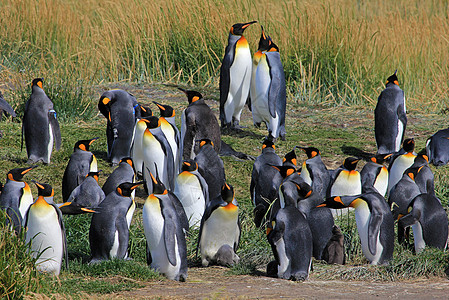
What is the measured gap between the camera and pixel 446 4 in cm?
1855

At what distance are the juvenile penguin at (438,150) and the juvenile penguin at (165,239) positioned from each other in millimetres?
4098

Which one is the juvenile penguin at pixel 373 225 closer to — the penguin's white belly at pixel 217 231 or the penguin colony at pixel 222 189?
the penguin colony at pixel 222 189

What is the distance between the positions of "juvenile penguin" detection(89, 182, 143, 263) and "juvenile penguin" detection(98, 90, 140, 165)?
7.98ft

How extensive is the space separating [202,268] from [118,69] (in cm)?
740

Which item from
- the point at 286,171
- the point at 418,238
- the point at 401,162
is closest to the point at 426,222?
the point at 418,238

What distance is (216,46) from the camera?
1224 cm

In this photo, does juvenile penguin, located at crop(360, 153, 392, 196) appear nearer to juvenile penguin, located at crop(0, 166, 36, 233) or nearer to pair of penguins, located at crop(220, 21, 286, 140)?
pair of penguins, located at crop(220, 21, 286, 140)

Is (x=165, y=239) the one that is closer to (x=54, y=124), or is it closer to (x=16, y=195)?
(x=16, y=195)

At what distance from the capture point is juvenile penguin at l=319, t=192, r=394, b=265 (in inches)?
213

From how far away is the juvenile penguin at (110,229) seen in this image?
5.21 meters

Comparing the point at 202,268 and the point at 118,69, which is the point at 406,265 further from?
the point at 118,69

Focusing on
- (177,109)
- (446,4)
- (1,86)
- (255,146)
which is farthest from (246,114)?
(446,4)

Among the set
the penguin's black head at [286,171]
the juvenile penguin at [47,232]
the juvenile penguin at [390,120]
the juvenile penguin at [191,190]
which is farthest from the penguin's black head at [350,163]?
the juvenile penguin at [47,232]

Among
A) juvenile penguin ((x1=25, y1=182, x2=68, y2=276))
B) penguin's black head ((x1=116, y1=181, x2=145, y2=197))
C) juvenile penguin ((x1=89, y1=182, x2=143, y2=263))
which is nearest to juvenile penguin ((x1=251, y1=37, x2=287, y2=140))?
penguin's black head ((x1=116, y1=181, x2=145, y2=197))
